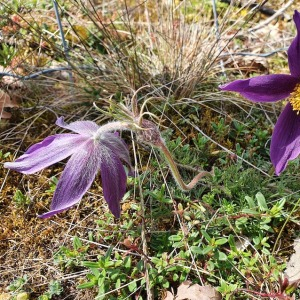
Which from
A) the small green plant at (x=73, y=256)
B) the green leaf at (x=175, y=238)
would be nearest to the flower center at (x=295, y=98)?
the green leaf at (x=175, y=238)

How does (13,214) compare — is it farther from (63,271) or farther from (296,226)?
(296,226)

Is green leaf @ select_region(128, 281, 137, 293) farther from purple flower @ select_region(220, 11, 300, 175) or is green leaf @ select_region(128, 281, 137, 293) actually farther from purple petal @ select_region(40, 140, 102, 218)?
purple flower @ select_region(220, 11, 300, 175)

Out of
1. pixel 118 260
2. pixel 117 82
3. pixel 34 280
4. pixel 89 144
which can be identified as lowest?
pixel 34 280

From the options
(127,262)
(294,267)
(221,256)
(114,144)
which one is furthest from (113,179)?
(294,267)

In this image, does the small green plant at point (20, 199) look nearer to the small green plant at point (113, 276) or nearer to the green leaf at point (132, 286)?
the small green plant at point (113, 276)

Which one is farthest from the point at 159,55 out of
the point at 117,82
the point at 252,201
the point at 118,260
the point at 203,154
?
the point at 118,260

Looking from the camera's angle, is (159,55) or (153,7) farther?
(153,7)

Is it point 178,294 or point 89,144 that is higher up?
point 89,144

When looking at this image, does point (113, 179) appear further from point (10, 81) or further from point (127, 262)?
→ point (10, 81)
